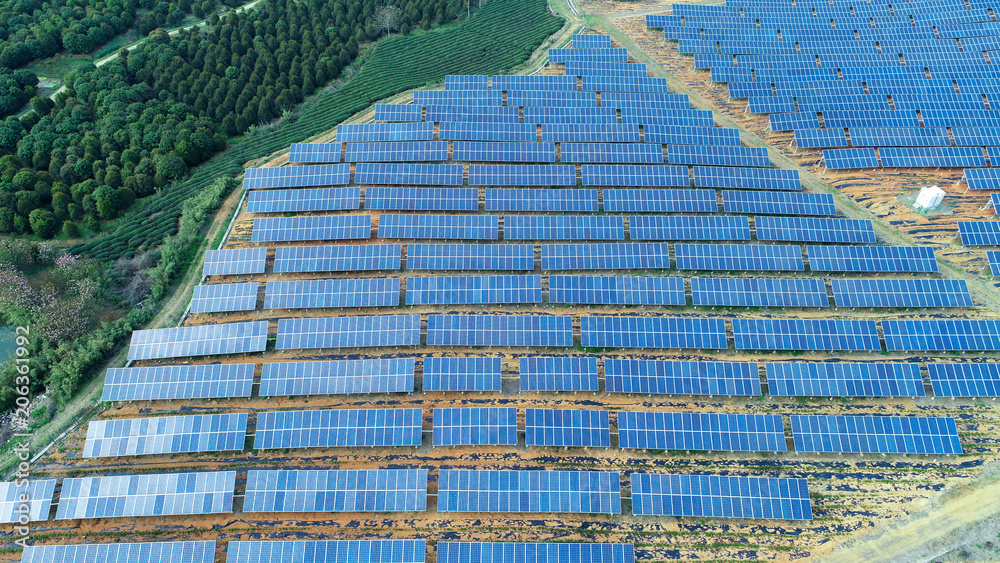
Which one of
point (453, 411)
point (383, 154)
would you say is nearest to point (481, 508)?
point (453, 411)

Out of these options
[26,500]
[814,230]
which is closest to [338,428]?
[26,500]

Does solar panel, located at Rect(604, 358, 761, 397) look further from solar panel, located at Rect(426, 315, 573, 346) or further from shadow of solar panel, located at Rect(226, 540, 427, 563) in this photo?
shadow of solar panel, located at Rect(226, 540, 427, 563)

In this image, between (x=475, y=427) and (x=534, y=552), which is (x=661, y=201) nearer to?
(x=475, y=427)

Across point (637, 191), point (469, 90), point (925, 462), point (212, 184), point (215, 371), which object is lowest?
point (925, 462)

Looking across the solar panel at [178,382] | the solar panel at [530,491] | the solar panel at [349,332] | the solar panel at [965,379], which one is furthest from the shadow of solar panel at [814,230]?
the solar panel at [178,382]

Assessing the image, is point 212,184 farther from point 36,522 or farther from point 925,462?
point 925,462

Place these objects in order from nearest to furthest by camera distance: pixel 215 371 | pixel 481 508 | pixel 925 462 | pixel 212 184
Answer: pixel 481 508, pixel 925 462, pixel 215 371, pixel 212 184

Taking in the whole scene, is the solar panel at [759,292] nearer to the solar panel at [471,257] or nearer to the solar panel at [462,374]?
the solar panel at [471,257]

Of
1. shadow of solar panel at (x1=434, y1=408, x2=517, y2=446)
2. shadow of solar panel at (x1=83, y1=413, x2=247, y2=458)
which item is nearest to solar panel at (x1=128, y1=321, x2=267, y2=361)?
shadow of solar panel at (x1=83, y1=413, x2=247, y2=458)
